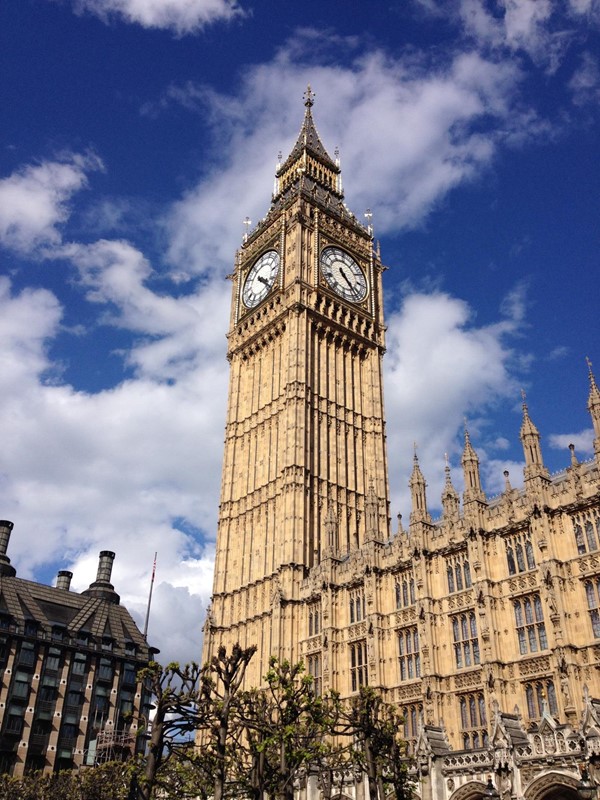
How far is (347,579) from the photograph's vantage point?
5428cm

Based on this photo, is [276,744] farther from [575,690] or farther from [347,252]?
[347,252]

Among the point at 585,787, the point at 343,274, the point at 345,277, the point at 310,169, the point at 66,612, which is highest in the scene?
the point at 310,169

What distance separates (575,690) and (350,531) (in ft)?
96.7

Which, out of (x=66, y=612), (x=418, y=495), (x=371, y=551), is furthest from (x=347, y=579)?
(x=66, y=612)

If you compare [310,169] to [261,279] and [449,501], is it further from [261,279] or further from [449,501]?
[449,501]

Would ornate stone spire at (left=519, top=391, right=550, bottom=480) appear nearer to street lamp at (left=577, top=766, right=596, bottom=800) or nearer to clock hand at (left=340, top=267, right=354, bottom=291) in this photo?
street lamp at (left=577, top=766, right=596, bottom=800)

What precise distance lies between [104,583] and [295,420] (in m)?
52.8

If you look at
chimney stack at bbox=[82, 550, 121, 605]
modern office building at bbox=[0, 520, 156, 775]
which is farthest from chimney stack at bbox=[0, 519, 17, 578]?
chimney stack at bbox=[82, 550, 121, 605]

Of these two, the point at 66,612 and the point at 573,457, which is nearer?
the point at 573,457

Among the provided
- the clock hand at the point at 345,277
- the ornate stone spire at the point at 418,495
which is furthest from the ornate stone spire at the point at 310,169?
the ornate stone spire at the point at 418,495

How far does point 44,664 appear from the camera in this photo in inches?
3236

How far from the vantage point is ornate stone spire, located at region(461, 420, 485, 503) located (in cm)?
4653

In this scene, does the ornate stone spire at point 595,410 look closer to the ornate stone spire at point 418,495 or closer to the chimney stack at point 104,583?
the ornate stone spire at point 418,495

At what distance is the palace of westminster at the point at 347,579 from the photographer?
38031mm
